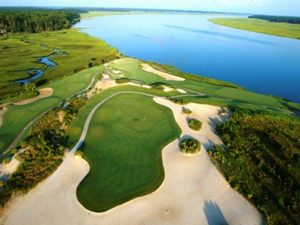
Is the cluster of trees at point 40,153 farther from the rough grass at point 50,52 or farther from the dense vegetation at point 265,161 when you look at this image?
the rough grass at point 50,52

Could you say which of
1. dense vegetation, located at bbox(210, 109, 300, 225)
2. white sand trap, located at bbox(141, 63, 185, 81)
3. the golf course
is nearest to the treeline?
the golf course

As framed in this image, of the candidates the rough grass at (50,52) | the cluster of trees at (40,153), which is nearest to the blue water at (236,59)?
the rough grass at (50,52)

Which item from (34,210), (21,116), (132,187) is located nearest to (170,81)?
(21,116)

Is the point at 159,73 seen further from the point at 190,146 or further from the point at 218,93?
the point at 190,146

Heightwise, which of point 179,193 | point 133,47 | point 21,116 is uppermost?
point 179,193

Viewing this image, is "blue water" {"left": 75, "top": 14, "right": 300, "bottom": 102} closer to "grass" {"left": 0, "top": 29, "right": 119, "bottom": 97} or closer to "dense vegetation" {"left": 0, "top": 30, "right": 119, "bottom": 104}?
"grass" {"left": 0, "top": 29, "right": 119, "bottom": 97}

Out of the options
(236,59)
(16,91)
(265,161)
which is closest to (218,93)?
(265,161)

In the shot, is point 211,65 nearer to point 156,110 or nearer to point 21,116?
point 156,110
